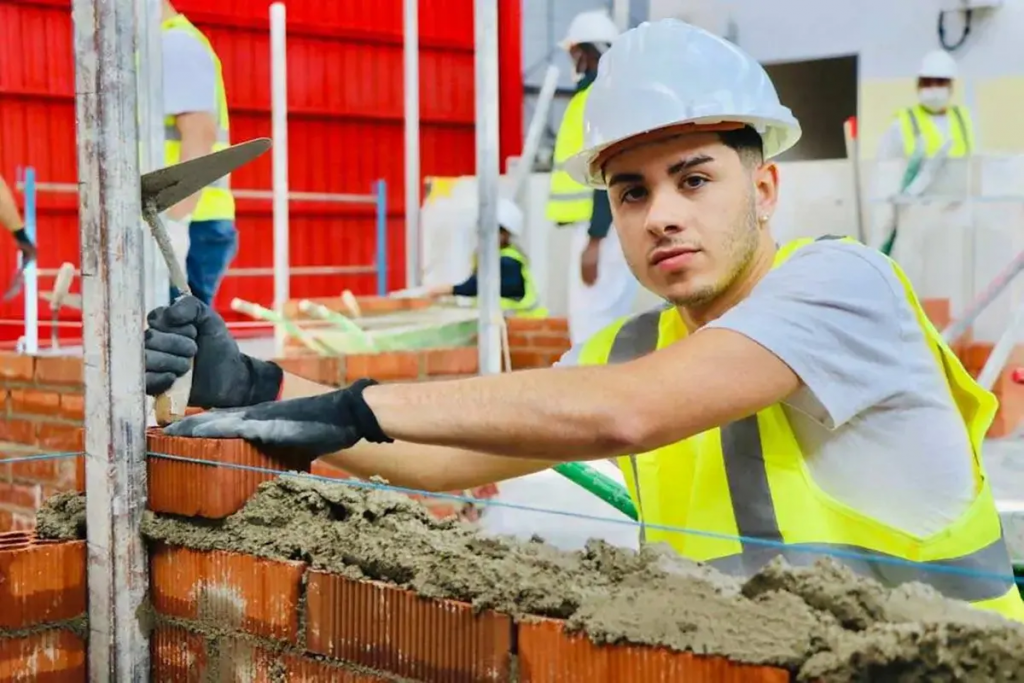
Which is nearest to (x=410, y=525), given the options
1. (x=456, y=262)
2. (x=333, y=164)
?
(x=333, y=164)

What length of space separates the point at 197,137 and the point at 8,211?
29.2 inches

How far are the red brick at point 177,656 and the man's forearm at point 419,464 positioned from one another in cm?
22

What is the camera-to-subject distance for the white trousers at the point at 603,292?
11.1ft

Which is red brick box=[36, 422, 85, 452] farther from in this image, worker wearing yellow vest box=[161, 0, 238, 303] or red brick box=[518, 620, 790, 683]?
red brick box=[518, 620, 790, 683]

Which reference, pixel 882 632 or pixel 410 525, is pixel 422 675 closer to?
pixel 410 525

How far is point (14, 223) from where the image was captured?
316 centimetres

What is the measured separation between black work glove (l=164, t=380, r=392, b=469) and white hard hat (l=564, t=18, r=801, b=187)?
0.33 metres

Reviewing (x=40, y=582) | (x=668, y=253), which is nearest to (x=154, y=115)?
(x=40, y=582)

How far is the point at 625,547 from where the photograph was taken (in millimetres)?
954

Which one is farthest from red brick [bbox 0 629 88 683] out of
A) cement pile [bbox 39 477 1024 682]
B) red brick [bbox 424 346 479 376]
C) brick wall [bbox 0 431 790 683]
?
red brick [bbox 424 346 479 376]

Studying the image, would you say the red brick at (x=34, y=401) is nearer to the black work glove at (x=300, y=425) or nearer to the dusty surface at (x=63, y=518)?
the dusty surface at (x=63, y=518)

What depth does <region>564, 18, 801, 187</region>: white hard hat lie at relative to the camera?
1.03m

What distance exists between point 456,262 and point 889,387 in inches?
150

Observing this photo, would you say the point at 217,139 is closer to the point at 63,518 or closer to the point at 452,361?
the point at 452,361
